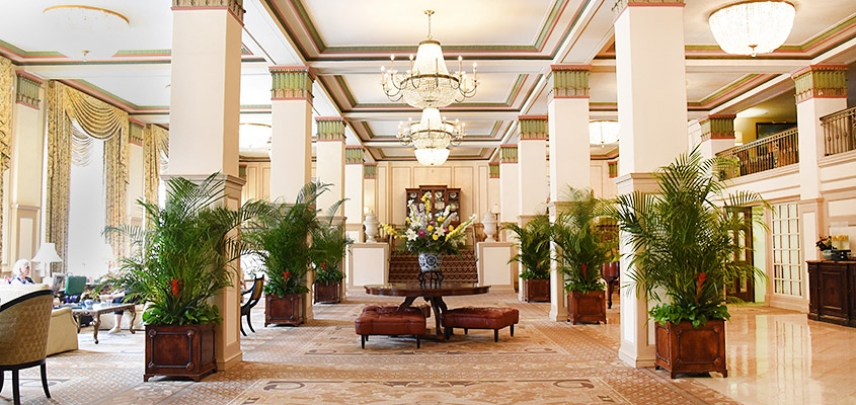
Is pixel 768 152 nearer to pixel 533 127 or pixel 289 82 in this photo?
pixel 533 127

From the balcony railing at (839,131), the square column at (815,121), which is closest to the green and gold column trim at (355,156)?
the square column at (815,121)

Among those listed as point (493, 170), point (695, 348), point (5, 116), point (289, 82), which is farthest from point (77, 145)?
point (493, 170)

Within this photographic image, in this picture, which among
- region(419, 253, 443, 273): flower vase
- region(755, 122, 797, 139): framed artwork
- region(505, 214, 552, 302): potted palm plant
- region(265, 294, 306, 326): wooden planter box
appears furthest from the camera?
region(755, 122, 797, 139): framed artwork

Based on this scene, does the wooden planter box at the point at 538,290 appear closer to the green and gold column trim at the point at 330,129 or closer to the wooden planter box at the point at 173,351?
the green and gold column trim at the point at 330,129

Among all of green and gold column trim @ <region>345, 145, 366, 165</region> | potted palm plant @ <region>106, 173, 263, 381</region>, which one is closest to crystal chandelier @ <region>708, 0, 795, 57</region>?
potted palm plant @ <region>106, 173, 263, 381</region>

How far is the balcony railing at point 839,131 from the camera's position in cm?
1135

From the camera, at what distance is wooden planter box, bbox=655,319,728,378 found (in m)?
6.14

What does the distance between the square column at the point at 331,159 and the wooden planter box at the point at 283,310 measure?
13.3ft

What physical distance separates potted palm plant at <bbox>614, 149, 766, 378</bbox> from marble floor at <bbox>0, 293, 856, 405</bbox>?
11.2 inches

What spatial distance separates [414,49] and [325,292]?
617 centimetres

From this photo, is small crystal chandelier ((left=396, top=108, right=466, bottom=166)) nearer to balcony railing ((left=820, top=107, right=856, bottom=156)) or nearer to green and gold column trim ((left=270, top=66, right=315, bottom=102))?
green and gold column trim ((left=270, top=66, right=315, bottom=102))

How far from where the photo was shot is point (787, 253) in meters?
13.9

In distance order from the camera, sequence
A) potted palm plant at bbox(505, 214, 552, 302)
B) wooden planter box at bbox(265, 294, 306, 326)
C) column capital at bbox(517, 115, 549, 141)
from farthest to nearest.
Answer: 1. column capital at bbox(517, 115, 549, 141)
2. potted palm plant at bbox(505, 214, 552, 302)
3. wooden planter box at bbox(265, 294, 306, 326)

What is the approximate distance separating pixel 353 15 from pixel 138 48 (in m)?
4.22
